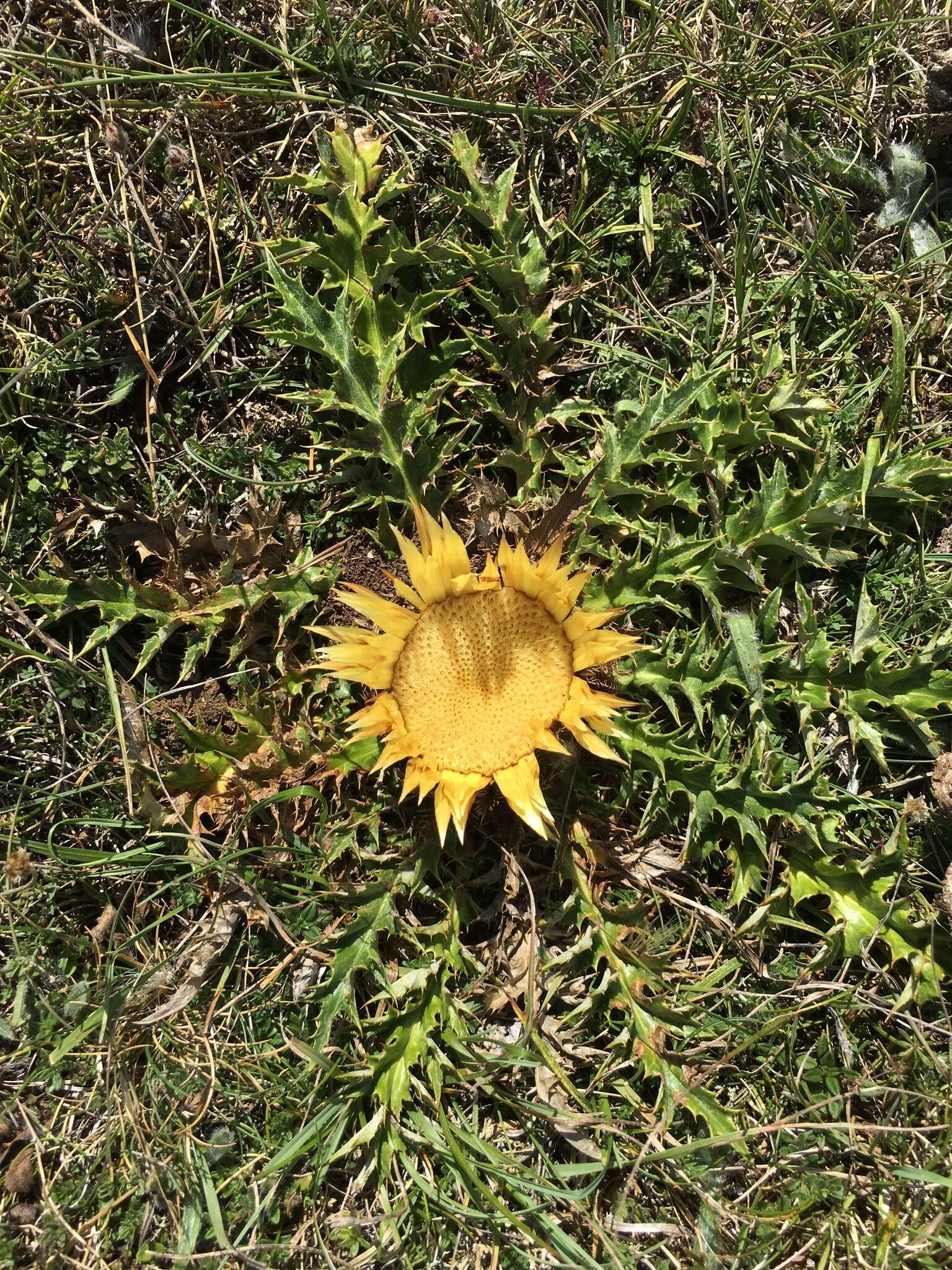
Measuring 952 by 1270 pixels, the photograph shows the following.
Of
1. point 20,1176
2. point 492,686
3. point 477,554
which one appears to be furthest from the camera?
point 477,554

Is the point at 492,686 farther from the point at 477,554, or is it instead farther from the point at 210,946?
the point at 210,946

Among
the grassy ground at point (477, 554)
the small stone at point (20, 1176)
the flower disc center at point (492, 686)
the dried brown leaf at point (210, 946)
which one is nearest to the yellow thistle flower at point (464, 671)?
the flower disc center at point (492, 686)

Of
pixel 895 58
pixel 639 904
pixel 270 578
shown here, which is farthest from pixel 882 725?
pixel 895 58

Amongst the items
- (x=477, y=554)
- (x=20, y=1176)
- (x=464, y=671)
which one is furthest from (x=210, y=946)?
(x=477, y=554)

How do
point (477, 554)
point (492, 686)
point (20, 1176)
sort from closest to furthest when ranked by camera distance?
point (492, 686), point (20, 1176), point (477, 554)

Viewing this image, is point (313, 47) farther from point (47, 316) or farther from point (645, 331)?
point (645, 331)
